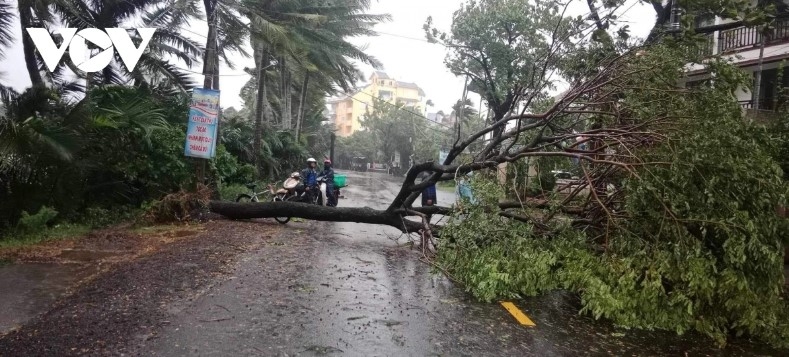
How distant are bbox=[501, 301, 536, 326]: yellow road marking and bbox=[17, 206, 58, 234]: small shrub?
7.69 m

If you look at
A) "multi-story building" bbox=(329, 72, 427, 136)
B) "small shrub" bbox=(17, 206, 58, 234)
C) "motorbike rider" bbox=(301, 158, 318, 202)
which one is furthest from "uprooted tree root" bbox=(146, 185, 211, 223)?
"multi-story building" bbox=(329, 72, 427, 136)

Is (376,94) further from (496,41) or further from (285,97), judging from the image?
(496,41)

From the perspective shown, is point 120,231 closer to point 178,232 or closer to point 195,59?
point 178,232

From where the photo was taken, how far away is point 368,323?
516 centimetres

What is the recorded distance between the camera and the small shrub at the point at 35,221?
9.22 metres

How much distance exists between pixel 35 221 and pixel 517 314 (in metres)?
7.94

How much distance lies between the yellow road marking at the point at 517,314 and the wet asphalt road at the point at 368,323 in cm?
8

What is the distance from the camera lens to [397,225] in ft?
33.0

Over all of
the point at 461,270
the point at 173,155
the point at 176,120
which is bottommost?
the point at 461,270

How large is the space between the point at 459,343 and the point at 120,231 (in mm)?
7716

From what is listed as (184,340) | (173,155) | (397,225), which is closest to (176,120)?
(173,155)

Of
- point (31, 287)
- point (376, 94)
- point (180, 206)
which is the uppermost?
point (376, 94)

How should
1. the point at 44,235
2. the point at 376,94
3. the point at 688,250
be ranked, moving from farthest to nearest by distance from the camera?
1. the point at 376,94
2. the point at 44,235
3. the point at 688,250

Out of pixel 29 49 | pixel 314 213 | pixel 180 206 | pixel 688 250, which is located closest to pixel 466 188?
pixel 688 250
